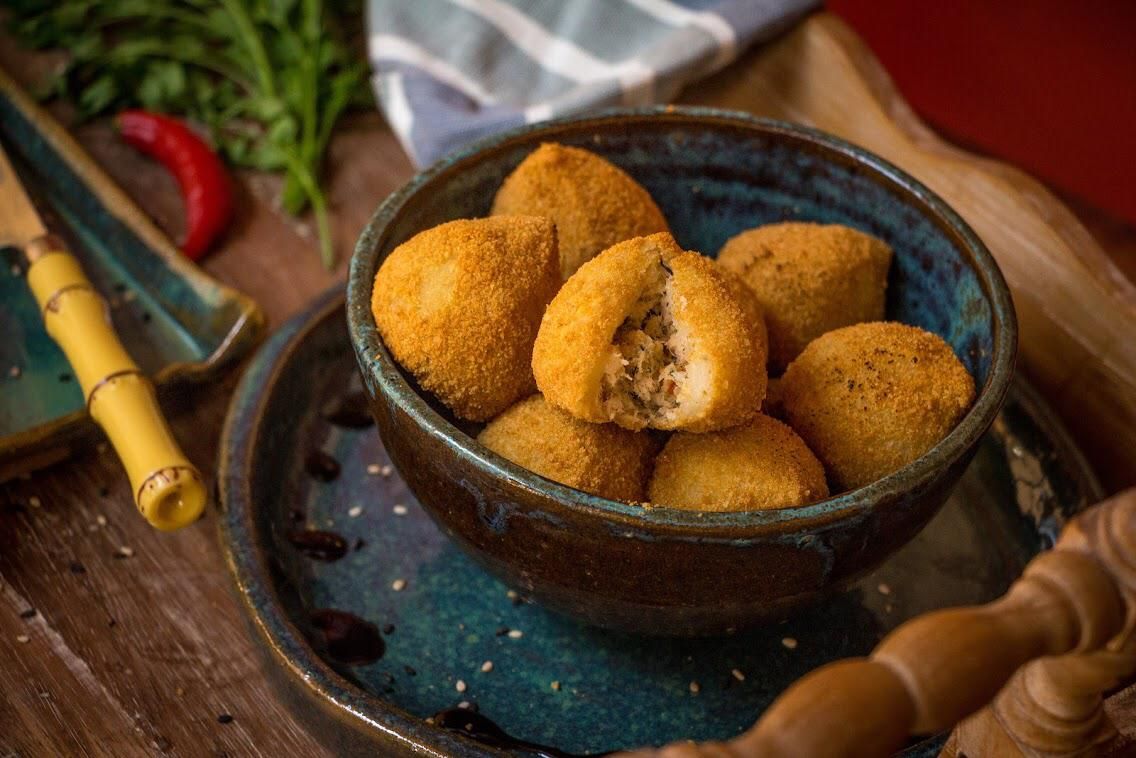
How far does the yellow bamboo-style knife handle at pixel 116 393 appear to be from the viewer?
0.76 m

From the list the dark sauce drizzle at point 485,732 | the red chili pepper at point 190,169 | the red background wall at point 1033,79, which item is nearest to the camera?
the dark sauce drizzle at point 485,732

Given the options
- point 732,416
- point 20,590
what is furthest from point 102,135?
point 732,416

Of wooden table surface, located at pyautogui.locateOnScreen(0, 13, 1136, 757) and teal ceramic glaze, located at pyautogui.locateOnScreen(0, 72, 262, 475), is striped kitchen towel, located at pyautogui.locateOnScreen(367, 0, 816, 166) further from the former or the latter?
wooden table surface, located at pyautogui.locateOnScreen(0, 13, 1136, 757)

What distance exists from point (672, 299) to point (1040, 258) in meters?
0.41

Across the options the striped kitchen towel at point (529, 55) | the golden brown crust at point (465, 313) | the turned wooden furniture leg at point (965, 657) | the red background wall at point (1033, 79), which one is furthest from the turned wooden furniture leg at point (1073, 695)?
the red background wall at point (1033, 79)

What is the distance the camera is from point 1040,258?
0.92m

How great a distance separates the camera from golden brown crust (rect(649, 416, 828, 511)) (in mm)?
653

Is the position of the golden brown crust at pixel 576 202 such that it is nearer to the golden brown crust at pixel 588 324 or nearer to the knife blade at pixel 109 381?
the golden brown crust at pixel 588 324

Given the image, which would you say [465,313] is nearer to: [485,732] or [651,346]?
[651,346]

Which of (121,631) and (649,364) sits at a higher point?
(649,364)

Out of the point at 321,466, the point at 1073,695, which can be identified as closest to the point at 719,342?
the point at 1073,695

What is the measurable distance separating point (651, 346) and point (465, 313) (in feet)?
0.40

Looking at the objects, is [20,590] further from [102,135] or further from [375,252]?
[102,135]

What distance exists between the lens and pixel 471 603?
790 millimetres
